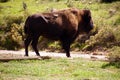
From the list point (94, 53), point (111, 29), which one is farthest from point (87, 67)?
point (111, 29)

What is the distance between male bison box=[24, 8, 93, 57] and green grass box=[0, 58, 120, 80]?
2374mm

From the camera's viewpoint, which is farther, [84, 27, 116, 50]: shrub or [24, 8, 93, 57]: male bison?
[84, 27, 116, 50]: shrub

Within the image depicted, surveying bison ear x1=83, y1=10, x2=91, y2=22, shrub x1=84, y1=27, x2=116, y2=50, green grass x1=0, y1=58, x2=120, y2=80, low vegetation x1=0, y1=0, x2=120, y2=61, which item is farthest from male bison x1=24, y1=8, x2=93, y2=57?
shrub x1=84, y1=27, x2=116, y2=50

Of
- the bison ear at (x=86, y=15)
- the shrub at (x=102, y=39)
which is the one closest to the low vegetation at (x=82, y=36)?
the shrub at (x=102, y=39)

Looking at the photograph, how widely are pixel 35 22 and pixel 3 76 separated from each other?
5605mm

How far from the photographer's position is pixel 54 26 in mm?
18734

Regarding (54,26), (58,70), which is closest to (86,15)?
(54,26)

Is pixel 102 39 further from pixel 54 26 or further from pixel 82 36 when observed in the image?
pixel 54 26

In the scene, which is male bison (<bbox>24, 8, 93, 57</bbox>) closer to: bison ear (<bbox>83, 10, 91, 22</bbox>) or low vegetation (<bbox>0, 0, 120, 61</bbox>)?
bison ear (<bbox>83, 10, 91, 22</bbox>)

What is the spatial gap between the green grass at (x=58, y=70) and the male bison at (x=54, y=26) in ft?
7.79

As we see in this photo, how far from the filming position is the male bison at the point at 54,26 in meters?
18.4

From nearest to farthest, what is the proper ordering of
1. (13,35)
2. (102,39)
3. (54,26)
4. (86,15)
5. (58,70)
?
(58,70) → (54,26) → (86,15) → (102,39) → (13,35)

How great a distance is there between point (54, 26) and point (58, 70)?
459cm

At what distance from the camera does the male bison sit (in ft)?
60.5
